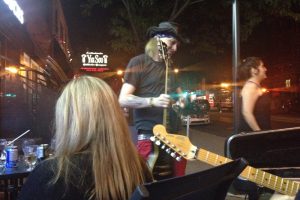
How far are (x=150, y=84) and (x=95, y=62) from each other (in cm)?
2419

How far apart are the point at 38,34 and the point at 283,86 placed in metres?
28.2

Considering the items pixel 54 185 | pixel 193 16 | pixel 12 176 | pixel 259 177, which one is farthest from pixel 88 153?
pixel 193 16

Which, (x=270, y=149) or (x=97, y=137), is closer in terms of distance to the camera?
(x=97, y=137)

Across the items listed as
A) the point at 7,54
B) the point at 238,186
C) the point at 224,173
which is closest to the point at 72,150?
the point at 224,173

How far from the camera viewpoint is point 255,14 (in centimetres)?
1372

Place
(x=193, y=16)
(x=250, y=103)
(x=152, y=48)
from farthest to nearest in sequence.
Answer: (x=193, y=16) < (x=250, y=103) < (x=152, y=48)

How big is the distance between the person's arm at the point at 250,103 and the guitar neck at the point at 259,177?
3.74 ft

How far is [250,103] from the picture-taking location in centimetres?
480

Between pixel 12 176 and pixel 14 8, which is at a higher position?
pixel 14 8

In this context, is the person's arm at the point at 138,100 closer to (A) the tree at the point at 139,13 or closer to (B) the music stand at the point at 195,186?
(B) the music stand at the point at 195,186

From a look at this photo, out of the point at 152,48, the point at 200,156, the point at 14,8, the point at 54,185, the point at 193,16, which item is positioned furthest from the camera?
the point at 193,16

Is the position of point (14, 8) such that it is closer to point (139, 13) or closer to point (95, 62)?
point (139, 13)

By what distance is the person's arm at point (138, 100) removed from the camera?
350 centimetres

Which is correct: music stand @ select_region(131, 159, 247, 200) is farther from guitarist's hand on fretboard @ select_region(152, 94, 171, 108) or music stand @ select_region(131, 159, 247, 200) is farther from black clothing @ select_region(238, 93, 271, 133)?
black clothing @ select_region(238, 93, 271, 133)
